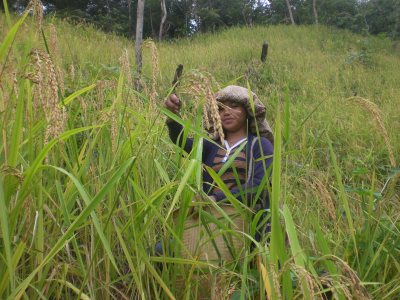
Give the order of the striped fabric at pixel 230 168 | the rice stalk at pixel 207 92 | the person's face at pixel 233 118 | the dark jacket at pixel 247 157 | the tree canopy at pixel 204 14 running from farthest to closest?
1. the tree canopy at pixel 204 14
2. the person's face at pixel 233 118
3. the striped fabric at pixel 230 168
4. the dark jacket at pixel 247 157
5. the rice stalk at pixel 207 92

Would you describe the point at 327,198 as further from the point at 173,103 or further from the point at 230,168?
the point at 230,168

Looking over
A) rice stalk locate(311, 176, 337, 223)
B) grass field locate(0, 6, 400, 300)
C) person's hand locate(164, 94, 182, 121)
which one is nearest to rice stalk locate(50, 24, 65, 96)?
grass field locate(0, 6, 400, 300)

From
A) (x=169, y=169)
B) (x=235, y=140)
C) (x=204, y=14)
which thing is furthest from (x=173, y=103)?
(x=204, y=14)

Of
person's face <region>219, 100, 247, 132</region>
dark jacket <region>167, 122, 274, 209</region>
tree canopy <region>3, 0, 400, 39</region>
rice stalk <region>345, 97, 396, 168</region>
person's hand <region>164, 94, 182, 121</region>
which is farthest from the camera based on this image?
tree canopy <region>3, 0, 400, 39</region>

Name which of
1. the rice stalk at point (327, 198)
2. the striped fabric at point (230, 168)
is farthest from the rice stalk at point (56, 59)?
the striped fabric at point (230, 168)

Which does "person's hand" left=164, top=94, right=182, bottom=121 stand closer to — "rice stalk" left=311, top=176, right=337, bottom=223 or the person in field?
the person in field

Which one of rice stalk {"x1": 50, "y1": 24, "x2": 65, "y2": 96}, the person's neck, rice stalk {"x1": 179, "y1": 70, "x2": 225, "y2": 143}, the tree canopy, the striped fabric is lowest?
the striped fabric

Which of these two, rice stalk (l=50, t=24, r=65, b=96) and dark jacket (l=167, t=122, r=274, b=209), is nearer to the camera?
rice stalk (l=50, t=24, r=65, b=96)

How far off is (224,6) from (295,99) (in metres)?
20.6

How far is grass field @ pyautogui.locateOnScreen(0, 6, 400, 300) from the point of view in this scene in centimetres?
73

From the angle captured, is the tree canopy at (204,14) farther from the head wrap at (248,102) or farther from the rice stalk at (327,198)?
the rice stalk at (327,198)

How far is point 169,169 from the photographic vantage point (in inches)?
120

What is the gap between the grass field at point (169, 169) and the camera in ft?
2.40

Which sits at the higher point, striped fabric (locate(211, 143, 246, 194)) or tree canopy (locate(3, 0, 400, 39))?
tree canopy (locate(3, 0, 400, 39))
